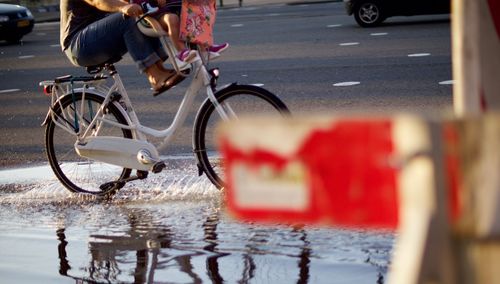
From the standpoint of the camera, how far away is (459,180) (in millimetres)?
2637

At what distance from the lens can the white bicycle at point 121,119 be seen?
7566 mm

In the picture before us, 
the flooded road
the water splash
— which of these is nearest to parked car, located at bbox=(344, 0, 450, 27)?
the water splash

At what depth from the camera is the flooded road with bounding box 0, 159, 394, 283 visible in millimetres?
5918

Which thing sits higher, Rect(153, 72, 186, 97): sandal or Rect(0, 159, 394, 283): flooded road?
Rect(153, 72, 186, 97): sandal

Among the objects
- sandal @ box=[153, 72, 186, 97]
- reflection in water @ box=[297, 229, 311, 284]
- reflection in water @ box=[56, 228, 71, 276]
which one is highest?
sandal @ box=[153, 72, 186, 97]

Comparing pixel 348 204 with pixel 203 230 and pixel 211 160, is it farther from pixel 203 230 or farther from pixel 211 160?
pixel 211 160

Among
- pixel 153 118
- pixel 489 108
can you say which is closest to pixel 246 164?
pixel 489 108

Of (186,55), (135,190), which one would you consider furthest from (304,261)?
(135,190)

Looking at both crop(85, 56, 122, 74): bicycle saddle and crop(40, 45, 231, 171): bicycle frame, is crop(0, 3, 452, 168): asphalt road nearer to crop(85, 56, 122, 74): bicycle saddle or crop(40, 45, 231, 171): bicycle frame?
crop(40, 45, 231, 171): bicycle frame

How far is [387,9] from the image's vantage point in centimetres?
2125

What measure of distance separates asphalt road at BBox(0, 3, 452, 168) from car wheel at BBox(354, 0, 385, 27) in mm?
208

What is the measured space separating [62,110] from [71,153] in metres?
0.68

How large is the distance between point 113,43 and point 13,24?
61.6 feet

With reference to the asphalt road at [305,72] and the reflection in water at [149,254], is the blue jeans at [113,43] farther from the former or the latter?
the asphalt road at [305,72]
